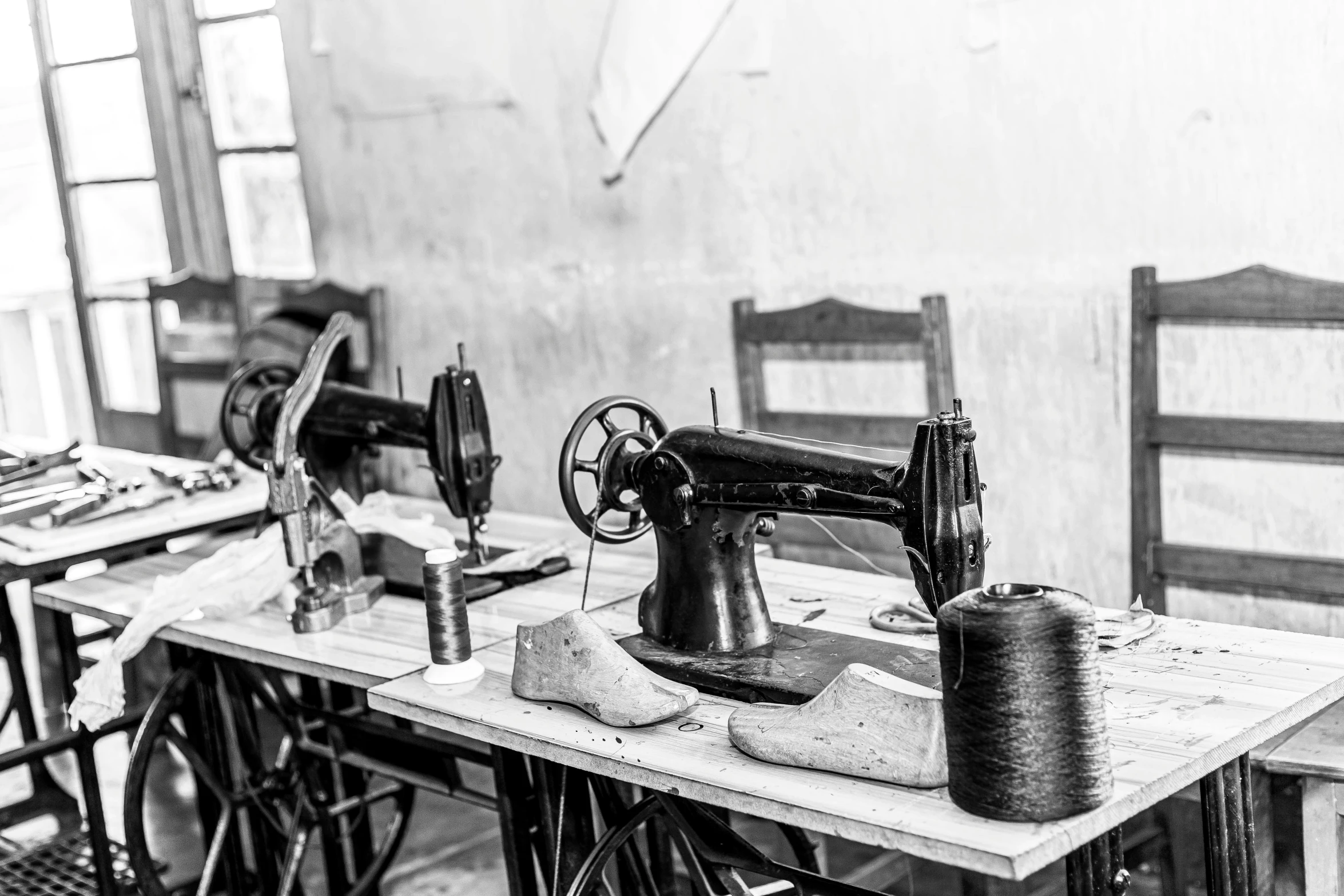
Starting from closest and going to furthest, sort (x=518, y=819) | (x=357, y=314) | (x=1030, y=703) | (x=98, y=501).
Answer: (x=1030, y=703)
(x=518, y=819)
(x=98, y=501)
(x=357, y=314)

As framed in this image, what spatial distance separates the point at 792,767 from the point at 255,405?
65.4 inches

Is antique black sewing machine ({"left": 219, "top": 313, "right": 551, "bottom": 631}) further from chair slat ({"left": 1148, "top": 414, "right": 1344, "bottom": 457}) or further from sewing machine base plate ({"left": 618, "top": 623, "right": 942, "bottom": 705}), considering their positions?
chair slat ({"left": 1148, "top": 414, "right": 1344, "bottom": 457})

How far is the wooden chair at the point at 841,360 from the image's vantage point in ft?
9.95

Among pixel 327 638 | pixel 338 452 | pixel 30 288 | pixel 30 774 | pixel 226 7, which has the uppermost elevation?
pixel 226 7

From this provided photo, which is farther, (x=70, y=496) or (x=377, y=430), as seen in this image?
(x=70, y=496)

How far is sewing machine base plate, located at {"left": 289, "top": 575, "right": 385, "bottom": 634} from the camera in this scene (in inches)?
92.8

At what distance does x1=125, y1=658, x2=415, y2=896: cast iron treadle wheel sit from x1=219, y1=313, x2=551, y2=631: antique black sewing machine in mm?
397

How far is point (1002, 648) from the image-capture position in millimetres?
1392

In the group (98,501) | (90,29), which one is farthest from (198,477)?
(90,29)

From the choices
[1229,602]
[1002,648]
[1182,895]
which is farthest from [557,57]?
[1002,648]

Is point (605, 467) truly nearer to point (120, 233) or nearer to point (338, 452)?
point (338, 452)

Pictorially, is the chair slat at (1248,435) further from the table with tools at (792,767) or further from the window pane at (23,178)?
the window pane at (23,178)

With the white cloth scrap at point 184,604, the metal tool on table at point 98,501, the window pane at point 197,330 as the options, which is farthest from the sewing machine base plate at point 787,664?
the window pane at point 197,330

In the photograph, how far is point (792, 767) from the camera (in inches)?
63.1
